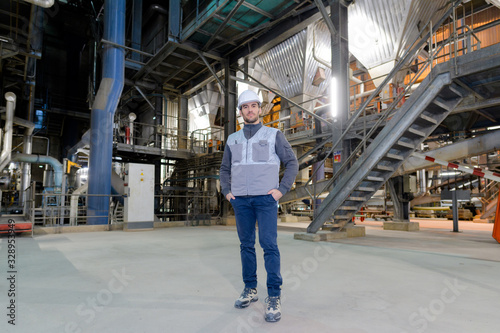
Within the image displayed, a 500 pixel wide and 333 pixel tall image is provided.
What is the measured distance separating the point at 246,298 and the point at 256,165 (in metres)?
1.08

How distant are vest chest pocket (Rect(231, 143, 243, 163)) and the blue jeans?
13.1 inches

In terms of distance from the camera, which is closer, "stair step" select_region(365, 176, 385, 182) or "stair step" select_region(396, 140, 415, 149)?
"stair step" select_region(396, 140, 415, 149)

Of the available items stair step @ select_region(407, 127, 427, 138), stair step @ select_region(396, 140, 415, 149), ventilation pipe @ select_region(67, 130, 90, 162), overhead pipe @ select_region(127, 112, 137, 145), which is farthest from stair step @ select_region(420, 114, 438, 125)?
ventilation pipe @ select_region(67, 130, 90, 162)

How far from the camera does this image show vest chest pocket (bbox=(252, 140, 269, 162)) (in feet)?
8.38

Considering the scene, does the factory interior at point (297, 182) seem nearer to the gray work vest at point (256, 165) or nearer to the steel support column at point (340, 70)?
the steel support column at point (340, 70)

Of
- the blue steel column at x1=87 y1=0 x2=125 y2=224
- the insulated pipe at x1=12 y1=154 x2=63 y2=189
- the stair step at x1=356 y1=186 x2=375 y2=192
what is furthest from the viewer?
the insulated pipe at x1=12 y1=154 x2=63 y2=189

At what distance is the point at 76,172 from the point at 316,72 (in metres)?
13.3

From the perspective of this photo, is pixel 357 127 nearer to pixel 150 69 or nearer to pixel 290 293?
pixel 290 293

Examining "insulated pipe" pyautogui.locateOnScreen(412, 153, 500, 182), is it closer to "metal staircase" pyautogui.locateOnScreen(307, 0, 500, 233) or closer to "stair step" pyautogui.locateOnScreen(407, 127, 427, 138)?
"stair step" pyautogui.locateOnScreen(407, 127, 427, 138)

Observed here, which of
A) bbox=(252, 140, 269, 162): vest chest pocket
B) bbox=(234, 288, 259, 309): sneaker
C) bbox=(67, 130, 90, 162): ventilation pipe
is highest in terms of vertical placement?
bbox=(67, 130, 90, 162): ventilation pipe

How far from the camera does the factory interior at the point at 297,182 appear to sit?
2.54 metres

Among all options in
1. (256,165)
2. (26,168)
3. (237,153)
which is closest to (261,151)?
(256,165)

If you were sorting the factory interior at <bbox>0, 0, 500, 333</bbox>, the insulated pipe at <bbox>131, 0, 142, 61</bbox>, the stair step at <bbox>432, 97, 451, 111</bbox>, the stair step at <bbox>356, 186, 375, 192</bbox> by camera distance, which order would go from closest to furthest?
the factory interior at <bbox>0, 0, 500, 333</bbox> → the stair step at <bbox>432, 97, 451, 111</bbox> → the stair step at <bbox>356, 186, 375, 192</bbox> → the insulated pipe at <bbox>131, 0, 142, 61</bbox>

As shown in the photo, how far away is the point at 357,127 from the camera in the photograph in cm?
784
